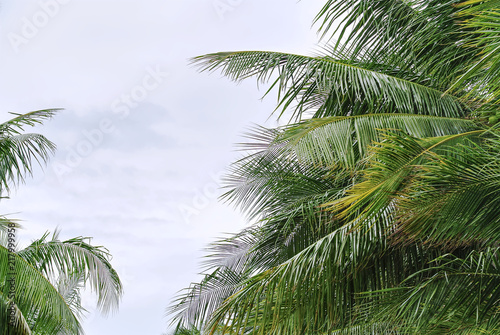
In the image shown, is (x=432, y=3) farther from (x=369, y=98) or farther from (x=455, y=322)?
(x=455, y=322)

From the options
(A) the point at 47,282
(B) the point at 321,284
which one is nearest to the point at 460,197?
(B) the point at 321,284

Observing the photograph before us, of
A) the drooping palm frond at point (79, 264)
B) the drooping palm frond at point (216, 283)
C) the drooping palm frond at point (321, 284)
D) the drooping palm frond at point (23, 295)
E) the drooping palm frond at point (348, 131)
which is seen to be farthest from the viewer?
the drooping palm frond at point (216, 283)

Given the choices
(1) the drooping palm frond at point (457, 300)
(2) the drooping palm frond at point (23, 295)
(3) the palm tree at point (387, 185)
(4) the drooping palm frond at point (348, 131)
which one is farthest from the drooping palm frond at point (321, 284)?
(2) the drooping palm frond at point (23, 295)

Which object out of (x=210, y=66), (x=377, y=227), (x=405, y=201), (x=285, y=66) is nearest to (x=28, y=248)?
(x=210, y=66)

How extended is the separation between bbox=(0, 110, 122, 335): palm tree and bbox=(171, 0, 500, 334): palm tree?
7.12 feet

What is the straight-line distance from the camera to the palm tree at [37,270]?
6620mm

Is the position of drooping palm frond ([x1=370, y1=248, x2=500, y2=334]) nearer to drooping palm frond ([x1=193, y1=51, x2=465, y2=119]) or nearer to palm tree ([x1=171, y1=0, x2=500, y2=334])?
palm tree ([x1=171, y1=0, x2=500, y2=334])

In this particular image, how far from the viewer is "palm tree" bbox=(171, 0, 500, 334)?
13.5ft

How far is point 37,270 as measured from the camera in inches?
274

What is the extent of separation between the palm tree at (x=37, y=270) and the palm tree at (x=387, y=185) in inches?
85.5

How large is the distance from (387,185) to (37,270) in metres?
4.79

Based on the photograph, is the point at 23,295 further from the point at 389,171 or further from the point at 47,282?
the point at 389,171

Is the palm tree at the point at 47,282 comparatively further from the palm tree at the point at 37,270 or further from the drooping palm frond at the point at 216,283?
the drooping palm frond at the point at 216,283

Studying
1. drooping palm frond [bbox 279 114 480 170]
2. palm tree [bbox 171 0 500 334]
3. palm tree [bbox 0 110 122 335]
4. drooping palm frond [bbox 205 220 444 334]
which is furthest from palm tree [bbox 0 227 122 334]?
drooping palm frond [bbox 279 114 480 170]
